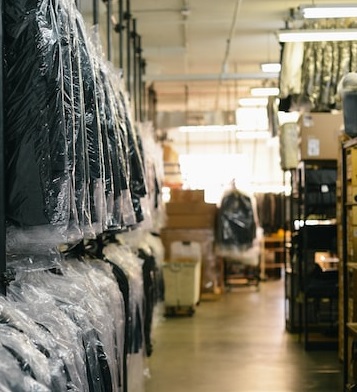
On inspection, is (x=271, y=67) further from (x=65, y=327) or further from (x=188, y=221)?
(x=65, y=327)

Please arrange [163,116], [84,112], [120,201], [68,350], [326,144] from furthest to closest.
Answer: [163,116] → [326,144] → [120,201] → [84,112] → [68,350]

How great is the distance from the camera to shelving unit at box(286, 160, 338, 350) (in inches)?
281

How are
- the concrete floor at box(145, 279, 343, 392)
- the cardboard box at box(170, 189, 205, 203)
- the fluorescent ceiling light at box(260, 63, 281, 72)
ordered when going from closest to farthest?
the concrete floor at box(145, 279, 343, 392) < the fluorescent ceiling light at box(260, 63, 281, 72) < the cardboard box at box(170, 189, 205, 203)

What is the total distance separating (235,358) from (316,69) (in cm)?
296

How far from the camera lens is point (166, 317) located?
952 cm

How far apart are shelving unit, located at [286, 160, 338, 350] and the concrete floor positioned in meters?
0.28

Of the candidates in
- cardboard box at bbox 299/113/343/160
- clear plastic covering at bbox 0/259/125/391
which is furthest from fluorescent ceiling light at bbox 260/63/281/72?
clear plastic covering at bbox 0/259/125/391

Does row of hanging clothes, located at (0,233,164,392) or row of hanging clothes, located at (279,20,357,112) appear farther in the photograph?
row of hanging clothes, located at (279,20,357,112)

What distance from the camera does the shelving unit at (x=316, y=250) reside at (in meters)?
7.14

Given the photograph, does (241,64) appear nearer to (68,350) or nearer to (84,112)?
A: (84,112)

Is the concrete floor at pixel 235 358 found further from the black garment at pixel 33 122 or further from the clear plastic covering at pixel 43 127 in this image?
the black garment at pixel 33 122

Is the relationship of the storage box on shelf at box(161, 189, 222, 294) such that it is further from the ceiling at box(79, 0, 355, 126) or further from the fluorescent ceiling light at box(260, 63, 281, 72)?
the fluorescent ceiling light at box(260, 63, 281, 72)

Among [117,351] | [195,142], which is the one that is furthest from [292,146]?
[195,142]

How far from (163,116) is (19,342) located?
11.7 metres
